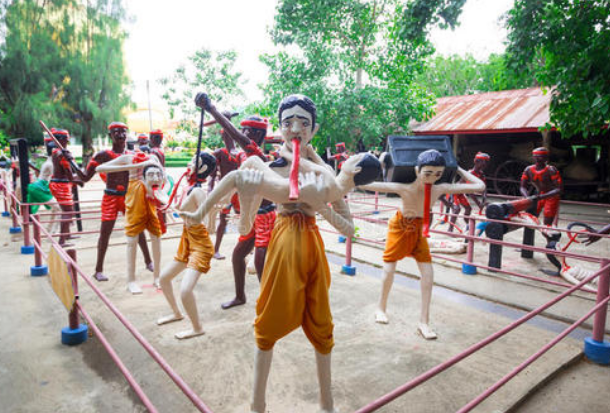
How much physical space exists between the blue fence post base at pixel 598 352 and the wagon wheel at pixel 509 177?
11.8 meters

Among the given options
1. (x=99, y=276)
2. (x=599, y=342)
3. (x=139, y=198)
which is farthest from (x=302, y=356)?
(x=99, y=276)

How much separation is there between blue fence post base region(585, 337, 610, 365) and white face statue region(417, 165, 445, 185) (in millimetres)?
1820

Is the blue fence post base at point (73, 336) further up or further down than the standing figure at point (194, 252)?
further down

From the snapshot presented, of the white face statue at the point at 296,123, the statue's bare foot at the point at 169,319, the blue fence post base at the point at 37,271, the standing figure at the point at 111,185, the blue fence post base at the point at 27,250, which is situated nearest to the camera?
the white face statue at the point at 296,123

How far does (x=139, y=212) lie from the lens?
426 cm

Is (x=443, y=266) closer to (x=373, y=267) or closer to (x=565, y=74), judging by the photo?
(x=373, y=267)

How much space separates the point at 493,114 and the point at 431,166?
12.2 meters

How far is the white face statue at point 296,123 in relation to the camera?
2188 millimetres

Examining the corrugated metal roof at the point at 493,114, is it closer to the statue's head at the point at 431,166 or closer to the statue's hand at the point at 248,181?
the statue's head at the point at 431,166

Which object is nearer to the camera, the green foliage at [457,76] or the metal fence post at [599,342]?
the metal fence post at [599,342]

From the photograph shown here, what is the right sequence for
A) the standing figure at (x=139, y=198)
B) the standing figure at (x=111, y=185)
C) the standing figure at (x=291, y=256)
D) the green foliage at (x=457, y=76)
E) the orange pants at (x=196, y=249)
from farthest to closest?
the green foliage at (x=457, y=76) → the standing figure at (x=111, y=185) → the standing figure at (x=139, y=198) → the orange pants at (x=196, y=249) → the standing figure at (x=291, y=256)

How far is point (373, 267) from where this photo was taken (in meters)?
5.67

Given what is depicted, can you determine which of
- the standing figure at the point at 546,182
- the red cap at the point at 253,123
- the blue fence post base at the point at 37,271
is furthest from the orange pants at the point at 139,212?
the standing figure at the point at 546,182

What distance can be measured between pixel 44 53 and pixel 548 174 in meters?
22.0
